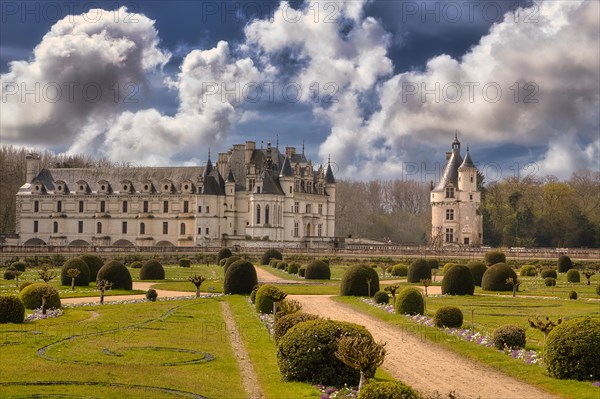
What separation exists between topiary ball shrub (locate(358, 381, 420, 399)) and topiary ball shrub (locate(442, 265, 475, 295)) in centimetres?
2277

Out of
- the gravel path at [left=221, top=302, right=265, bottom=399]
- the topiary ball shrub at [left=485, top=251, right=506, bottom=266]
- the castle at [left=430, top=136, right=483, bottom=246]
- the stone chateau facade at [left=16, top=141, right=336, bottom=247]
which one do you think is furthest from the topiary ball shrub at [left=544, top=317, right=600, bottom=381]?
the castle at [left=430, top=136, right=483, bottom=246]

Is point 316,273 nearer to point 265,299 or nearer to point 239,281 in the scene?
point 239,281

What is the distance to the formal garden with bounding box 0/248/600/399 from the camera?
47.1ft

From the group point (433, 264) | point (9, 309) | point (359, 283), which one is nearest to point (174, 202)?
point (433, 264)

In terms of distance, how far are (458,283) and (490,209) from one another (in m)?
58.6

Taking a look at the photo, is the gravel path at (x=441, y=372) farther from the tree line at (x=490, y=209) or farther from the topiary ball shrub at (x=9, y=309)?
the tree line at (x=490, y=209)

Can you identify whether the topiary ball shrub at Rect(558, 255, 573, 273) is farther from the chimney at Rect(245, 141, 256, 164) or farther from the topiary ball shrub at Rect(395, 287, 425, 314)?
the chimney at Rect(245, 141, 256, 164)

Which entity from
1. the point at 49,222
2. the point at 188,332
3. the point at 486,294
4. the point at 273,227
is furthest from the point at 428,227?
the point at 188,332

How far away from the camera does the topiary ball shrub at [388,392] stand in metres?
11.2

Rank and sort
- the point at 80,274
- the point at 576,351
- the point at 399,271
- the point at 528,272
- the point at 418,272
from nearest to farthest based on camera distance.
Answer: the point at 576,351 → the point at 80,274 → the point at 418,272 → the point at 528,272 → the point at 399,271

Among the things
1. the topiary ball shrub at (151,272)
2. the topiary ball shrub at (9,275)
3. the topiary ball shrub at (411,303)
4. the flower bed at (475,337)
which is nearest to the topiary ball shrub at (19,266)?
the topiary ball shrub at (9,275)

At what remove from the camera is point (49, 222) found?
82125 millimetres

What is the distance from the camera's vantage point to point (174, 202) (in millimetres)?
80938

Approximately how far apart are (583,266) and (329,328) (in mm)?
42439
